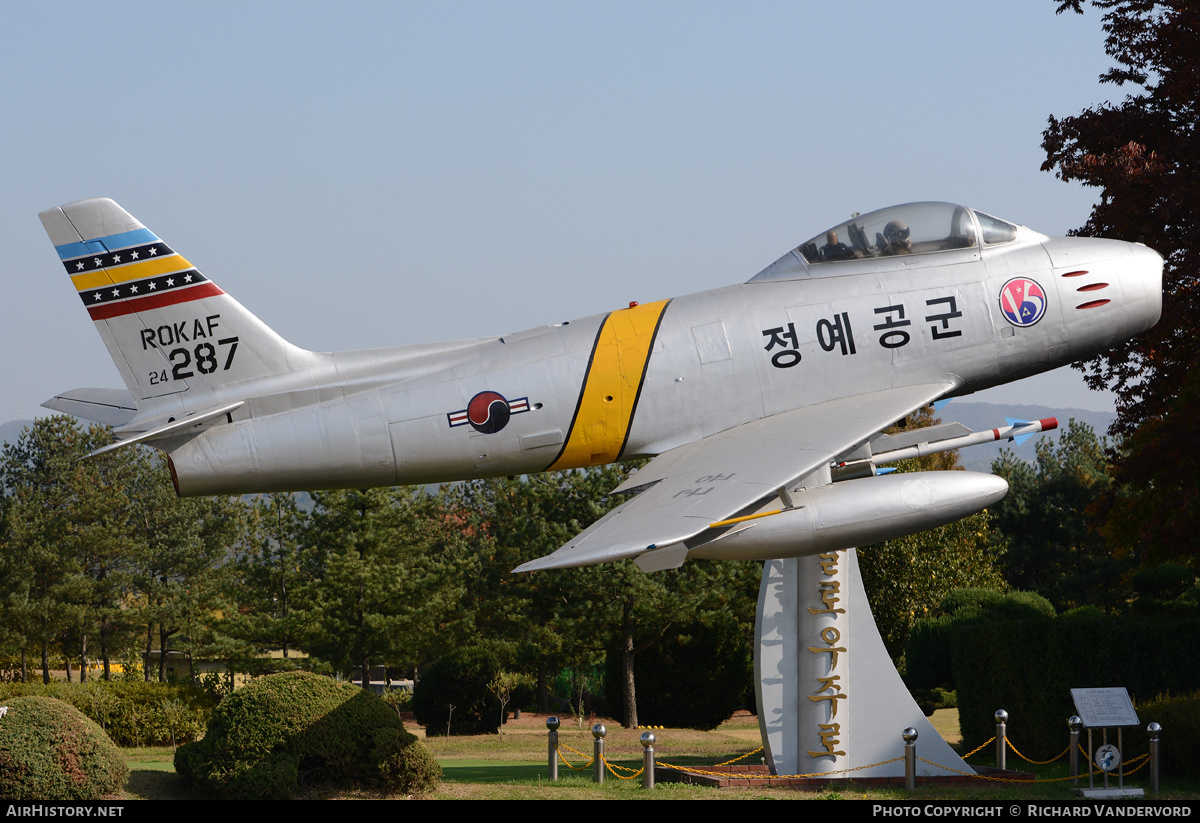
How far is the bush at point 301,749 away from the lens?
14586 millimetres

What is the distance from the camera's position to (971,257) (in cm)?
1294

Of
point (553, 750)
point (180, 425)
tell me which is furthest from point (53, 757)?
point (553, 750)

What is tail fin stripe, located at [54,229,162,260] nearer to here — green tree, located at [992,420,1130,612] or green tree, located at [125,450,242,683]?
green tree, located at [125,450,242,683]

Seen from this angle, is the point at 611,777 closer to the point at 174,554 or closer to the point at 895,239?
the point at 895,239

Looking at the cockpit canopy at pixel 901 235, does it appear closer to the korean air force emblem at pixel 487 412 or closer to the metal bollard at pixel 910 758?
the korean air force emblem at pixel 487 412

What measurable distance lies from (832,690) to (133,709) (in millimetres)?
19089

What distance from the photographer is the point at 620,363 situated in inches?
489

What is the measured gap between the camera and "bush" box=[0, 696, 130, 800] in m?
13.4

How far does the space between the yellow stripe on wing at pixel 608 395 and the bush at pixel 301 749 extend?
5307 millimetres

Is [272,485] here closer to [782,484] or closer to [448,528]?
[782,484]

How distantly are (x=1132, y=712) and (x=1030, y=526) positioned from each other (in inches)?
1641

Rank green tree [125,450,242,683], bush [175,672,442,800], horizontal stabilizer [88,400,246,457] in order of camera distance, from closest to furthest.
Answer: horizontal stabilizer [88,400,246,457] < bush [175,672,442,800] < green tree [125,450,242,683]

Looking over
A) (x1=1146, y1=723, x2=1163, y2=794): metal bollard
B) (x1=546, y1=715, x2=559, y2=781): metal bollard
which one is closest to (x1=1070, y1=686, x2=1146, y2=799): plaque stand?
(x1=1146, y1=723, x2=1163, y2=794): metal bollard

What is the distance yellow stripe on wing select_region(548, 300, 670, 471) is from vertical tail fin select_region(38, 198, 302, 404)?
11.8 feet
